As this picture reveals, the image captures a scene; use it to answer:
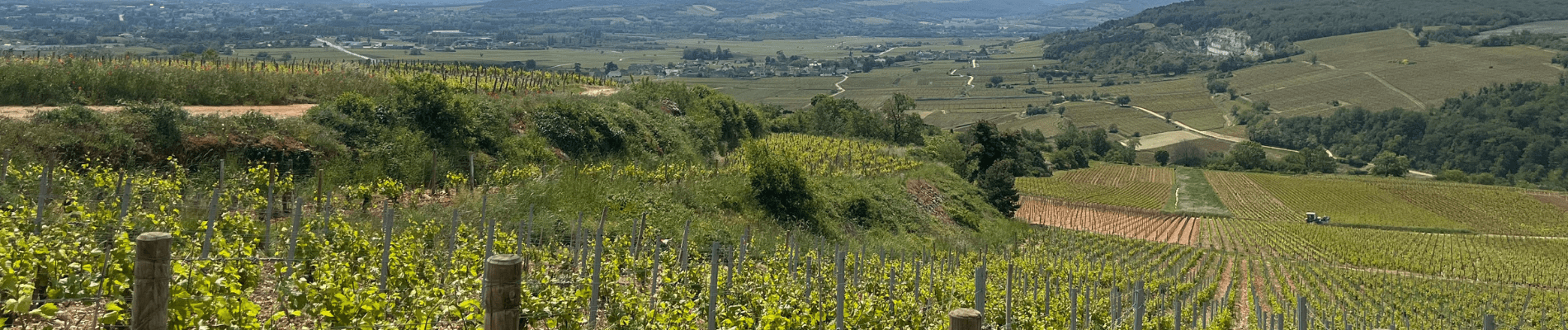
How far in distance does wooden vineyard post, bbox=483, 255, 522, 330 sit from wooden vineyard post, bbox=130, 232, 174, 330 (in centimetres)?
123

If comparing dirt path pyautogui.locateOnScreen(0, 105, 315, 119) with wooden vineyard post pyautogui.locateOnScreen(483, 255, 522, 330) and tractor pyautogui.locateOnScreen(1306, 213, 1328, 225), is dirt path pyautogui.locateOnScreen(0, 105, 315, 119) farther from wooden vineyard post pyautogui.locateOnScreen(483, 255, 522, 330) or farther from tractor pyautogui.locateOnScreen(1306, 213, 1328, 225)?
tractor pyautogui.locateOnScreen(1306, 213, 1328, 225)

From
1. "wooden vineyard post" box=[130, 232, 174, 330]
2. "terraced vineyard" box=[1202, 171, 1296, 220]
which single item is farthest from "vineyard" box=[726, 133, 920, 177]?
"terraced vineyard" box=[1202, 171, 1296, 220]

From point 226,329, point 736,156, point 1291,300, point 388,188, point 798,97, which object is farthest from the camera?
point 798,97

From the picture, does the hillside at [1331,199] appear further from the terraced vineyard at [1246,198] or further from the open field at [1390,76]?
the open field at [1390,76]

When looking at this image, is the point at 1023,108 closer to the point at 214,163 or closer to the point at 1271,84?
the point at 1271,84

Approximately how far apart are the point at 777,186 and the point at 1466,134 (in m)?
136

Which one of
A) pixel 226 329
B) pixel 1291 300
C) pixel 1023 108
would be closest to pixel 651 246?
pixel 226 329

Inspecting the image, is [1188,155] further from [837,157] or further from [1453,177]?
[837,157]

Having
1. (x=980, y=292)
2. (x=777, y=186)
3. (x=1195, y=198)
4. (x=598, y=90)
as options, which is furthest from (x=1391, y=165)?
(x=980, y=292)

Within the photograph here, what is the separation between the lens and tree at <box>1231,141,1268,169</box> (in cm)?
10794

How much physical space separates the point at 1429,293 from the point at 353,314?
36.5 metres

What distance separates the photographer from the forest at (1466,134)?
122 meters

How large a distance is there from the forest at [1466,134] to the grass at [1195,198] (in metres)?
46.3

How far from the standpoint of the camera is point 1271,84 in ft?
577
